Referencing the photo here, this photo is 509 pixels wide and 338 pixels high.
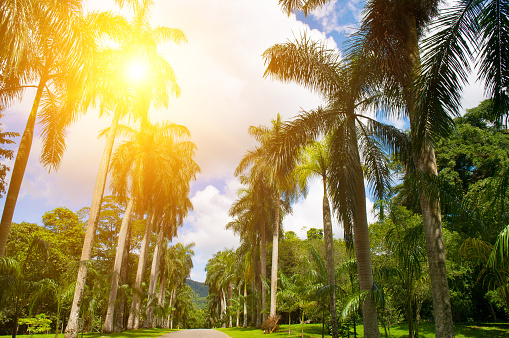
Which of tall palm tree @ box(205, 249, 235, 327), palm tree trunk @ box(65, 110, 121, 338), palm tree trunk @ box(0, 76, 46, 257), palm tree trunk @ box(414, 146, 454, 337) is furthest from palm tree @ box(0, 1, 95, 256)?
tall palm tree @ box(205, 249, 235, 327)

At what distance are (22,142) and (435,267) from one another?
11678 mm

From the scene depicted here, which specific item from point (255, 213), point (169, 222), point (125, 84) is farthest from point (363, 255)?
point (169, 222)

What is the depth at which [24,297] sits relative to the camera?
13.1 meters

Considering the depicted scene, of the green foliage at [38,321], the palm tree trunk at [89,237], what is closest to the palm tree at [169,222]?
the green foliage at [38,321]

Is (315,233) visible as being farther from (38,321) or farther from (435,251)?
(435,251)

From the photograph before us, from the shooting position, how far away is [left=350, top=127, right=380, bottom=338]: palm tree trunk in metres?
8.05

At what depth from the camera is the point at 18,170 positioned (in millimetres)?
9180

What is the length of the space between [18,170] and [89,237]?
13.5ft

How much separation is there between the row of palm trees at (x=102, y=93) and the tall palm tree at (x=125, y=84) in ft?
0.13

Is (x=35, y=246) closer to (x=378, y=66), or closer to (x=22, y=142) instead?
(x=22, y=142)

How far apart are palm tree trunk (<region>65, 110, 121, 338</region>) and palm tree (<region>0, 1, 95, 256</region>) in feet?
6.58

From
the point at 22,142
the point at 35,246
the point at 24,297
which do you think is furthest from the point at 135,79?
the point at 24,297

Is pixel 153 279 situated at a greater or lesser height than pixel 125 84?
lesser

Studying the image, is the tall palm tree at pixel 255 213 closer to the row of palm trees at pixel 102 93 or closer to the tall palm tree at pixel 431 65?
the row of palm trees at pixel 102 93
